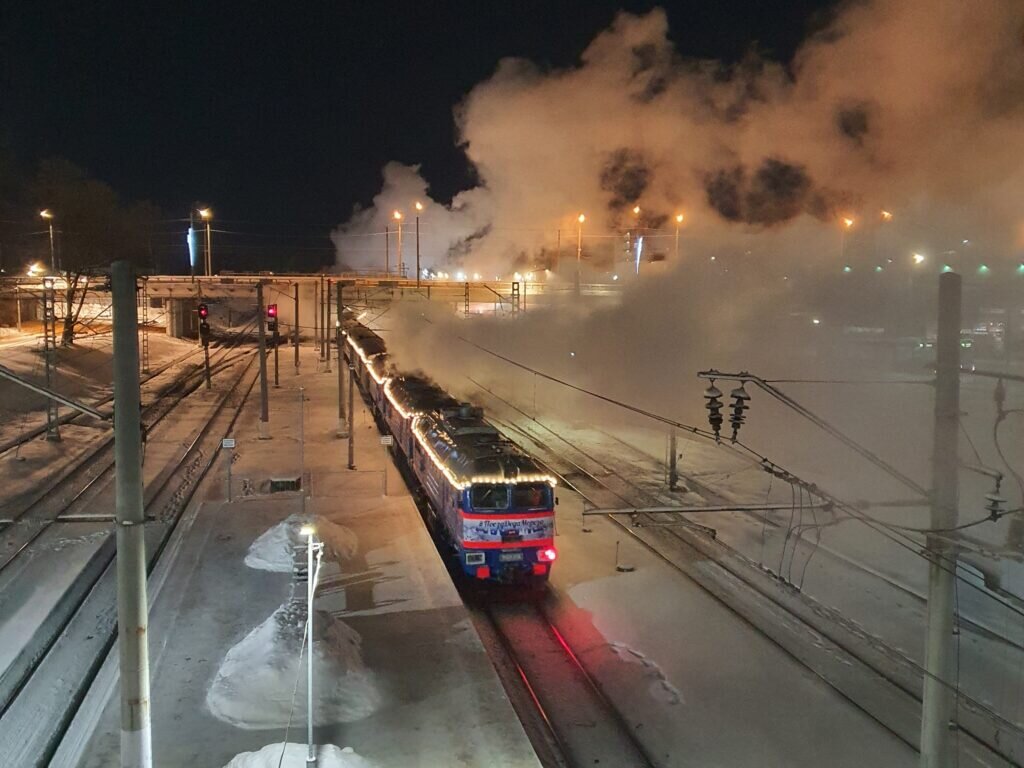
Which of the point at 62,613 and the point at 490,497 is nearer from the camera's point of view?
the point at 62,613

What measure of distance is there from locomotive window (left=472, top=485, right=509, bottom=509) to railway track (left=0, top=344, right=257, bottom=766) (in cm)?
440

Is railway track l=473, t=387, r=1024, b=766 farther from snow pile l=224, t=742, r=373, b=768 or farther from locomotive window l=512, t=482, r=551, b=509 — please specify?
snow pile l=224, t=742, r=373, b=768

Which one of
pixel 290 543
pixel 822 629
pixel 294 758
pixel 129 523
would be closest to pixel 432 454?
pixel 290 543

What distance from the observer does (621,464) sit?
23109mm

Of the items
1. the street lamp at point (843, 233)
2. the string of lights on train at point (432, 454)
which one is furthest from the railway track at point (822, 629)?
the street lamp at point (843, 233)

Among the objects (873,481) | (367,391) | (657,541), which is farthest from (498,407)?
(657,541)

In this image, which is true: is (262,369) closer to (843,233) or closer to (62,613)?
(62,613)

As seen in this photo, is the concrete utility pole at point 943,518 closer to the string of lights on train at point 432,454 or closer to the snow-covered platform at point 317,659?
the snow-covered platform at point 317,659

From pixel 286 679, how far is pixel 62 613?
4.74 m

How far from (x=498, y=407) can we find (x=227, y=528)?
18714 millimetres

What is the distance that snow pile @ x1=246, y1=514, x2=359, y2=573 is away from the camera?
12711 mm

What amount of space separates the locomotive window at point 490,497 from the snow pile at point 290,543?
2869 mm

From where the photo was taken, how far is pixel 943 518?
5.83 metres

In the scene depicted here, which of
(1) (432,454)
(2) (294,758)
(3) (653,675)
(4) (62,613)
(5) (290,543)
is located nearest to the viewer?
(2) (294,758)
